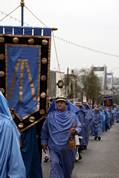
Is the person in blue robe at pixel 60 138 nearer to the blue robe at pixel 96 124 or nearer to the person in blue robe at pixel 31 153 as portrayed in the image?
the person in blue robe at pixel 31 153

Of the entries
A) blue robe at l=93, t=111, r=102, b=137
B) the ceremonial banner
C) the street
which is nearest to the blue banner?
the ceremonial banner

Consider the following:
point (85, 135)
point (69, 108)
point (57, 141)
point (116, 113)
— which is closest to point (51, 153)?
point (57, 141)

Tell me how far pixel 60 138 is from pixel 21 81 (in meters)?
1.21

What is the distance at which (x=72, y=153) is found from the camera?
10.9m

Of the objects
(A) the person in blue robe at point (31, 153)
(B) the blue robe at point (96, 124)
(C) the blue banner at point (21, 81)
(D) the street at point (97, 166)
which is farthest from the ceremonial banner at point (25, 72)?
(B) the blue robe at point (96, 124)

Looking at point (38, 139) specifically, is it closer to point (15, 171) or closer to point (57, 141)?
point (57, 141)

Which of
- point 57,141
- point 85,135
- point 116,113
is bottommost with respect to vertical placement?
point 116,113

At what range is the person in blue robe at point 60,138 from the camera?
1060 cm

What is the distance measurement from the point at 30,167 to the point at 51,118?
928mm

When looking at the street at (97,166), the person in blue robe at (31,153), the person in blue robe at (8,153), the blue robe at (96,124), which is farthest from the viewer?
the blue robe at (96,124)

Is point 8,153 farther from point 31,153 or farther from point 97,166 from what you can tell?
point 97,166

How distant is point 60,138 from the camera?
1069cm

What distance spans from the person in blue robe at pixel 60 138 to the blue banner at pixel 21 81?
0.37 meters

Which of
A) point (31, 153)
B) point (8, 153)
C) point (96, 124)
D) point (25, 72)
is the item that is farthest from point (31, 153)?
point (96, 124)
